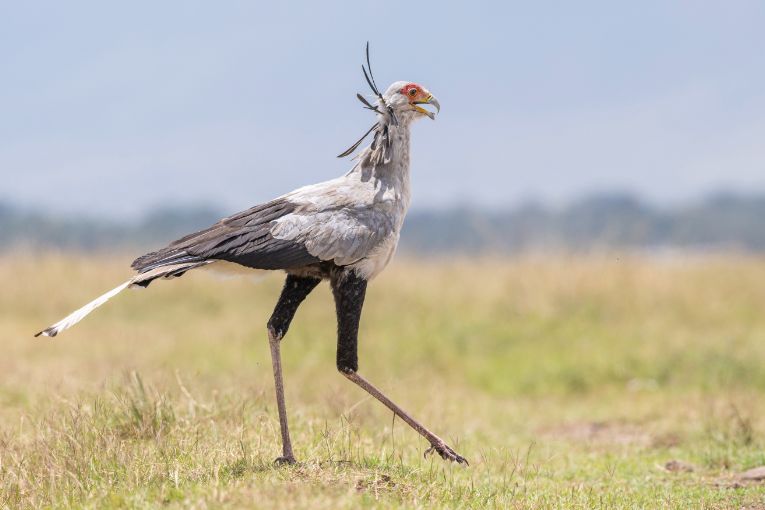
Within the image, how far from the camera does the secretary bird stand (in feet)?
16.3

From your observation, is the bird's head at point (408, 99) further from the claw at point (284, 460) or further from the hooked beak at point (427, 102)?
the claw at point (284, 460)

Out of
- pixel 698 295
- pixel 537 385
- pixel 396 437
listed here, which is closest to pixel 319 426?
pixel 396 437

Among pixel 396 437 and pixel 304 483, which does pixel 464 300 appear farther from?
pixel 304 483

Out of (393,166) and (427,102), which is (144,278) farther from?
(427,102)

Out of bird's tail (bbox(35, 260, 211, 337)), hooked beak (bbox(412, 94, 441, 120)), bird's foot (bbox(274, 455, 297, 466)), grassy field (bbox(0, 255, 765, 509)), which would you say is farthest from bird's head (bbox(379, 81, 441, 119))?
bird's foot (bbox(274, 455, 297, 466))

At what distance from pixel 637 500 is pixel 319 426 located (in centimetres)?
207

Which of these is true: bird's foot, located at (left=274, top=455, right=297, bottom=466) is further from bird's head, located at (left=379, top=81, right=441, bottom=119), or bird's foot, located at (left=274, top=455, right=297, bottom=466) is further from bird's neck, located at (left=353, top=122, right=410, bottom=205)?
bird's head, located at (left=379, top=81, right=441, bottom=119)

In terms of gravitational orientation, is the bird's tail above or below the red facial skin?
below

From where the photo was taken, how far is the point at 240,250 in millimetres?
4941

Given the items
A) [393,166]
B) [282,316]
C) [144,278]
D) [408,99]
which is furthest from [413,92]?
[144,278]

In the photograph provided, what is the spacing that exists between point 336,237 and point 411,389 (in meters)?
5.46

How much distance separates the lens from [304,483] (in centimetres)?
433

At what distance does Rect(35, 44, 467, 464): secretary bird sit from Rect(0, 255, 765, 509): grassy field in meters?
0.35

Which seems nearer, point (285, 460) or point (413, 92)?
point (285, 460)
